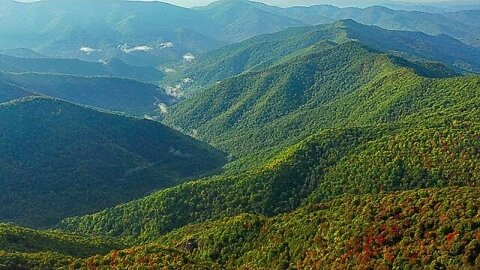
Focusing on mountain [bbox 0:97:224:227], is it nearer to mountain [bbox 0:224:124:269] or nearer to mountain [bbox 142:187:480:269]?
mountain [bbox 0:224:124:269]

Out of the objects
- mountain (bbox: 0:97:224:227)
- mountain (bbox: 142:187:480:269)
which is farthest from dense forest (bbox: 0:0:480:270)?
mountain (bbox: 0:97:224:227)

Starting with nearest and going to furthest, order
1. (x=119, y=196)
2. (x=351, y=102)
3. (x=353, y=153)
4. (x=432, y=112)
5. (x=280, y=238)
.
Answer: (x=280, y=238) → (x=353, y=153) → (x=432, y=112) → (x=119, y=196) → (x=351, y=102)

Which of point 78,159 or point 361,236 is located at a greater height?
point 361,236

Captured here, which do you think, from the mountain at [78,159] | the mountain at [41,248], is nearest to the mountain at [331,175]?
the mountain at [78,159]

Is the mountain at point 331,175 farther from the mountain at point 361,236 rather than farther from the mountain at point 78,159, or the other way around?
the mountain at point 361,236

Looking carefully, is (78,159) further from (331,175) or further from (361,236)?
(361,236)

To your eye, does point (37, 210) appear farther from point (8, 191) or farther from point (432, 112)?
point (432, 112)

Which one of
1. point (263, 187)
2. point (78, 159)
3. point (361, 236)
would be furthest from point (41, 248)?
point (78, 159)

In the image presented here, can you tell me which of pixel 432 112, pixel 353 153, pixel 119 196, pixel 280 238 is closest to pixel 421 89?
pixel 432 112
